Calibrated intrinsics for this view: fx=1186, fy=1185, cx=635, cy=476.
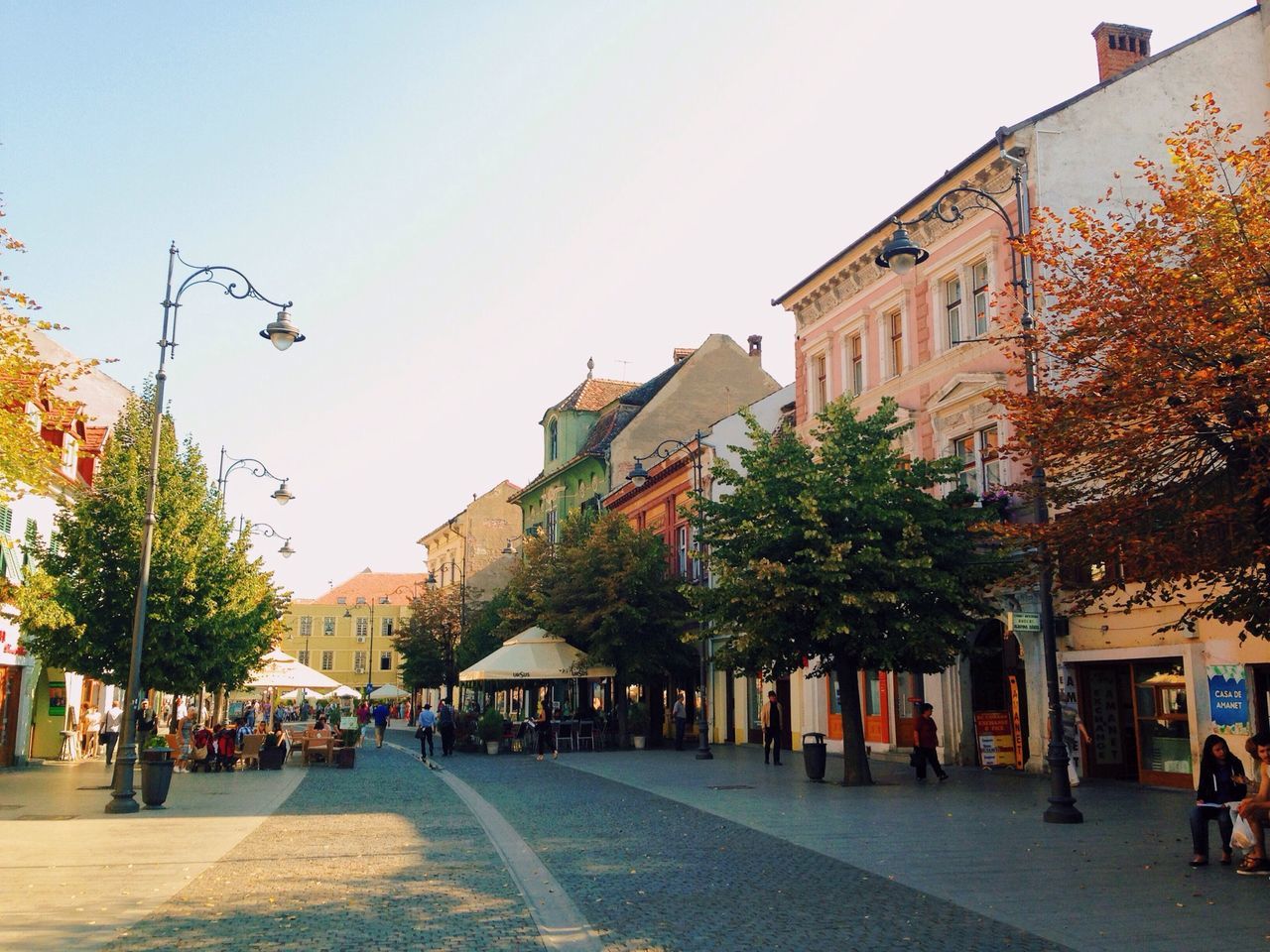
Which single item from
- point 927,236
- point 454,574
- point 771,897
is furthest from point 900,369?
point 454,574

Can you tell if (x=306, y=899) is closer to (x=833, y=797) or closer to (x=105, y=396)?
Result: (x=833, y=797)

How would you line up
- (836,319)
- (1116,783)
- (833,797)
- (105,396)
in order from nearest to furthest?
(833,797) → (1116,783) → (836,319) → (105,396)

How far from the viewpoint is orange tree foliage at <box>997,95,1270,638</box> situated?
11.7m

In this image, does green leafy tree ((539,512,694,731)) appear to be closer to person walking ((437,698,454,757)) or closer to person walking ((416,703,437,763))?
person walking ((437,698,454,757))

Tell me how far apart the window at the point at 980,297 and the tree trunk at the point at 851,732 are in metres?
8.37

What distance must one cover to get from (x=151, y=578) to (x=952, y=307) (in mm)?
19160

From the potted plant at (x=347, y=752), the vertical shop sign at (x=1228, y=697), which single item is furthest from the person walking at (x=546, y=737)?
A: the vertical shop sign at (x=1228, y=697)

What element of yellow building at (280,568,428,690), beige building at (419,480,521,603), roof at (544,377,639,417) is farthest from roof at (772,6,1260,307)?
yellow building at (280,568,428,690)

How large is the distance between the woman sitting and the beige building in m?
69.3

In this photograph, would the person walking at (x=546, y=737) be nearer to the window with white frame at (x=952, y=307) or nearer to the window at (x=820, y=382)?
the window at (x=820, y=382)

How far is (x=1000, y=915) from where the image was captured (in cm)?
931

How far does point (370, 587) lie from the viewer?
121m

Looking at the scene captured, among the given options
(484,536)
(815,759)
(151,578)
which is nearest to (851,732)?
(815,759)

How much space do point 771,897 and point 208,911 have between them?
4.66 metres
